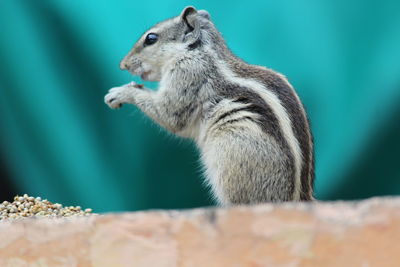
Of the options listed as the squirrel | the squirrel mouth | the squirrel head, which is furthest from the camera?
the squirrel mouth

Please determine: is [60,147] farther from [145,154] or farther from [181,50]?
[181,50]

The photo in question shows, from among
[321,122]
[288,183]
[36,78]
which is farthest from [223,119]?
[36,78]

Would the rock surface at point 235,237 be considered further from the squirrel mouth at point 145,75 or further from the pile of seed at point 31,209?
the squirrel mouth at point 145,75

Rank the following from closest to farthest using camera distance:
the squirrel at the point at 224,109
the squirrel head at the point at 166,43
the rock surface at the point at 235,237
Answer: the rock surface at the point at 235,237
the squirrel at the point at 224,109
the squirrel head at the point at 166,43

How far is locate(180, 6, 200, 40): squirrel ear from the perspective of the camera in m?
2.63

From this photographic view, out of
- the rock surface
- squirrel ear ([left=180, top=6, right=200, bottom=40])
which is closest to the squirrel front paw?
squirrel ear ([left=180, top=6, right=200, bottom=40])

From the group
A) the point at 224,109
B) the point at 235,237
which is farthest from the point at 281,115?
the point at 235,237

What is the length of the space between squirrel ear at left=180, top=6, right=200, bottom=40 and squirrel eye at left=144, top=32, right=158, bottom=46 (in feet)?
0.49

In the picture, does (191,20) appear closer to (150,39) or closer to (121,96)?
(150,39)

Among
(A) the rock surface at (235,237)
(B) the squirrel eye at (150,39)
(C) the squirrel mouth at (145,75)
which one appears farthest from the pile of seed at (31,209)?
(A) the rock surface at (235,237)

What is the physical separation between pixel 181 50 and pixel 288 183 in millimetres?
783

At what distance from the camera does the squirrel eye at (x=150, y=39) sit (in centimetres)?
269

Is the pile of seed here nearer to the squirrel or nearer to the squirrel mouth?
the squirrel

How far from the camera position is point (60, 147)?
3422 millimetres
